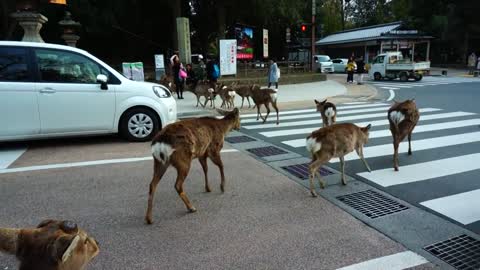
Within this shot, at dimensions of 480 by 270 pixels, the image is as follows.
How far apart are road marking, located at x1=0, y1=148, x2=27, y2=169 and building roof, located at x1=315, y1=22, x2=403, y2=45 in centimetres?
3807

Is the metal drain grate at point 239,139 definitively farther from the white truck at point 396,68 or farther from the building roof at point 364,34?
the building roof at point 364,34

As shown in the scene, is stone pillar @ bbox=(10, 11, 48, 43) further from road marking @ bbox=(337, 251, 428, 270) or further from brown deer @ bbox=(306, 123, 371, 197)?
road marking @ bbox=(337, 251, 428, 270)

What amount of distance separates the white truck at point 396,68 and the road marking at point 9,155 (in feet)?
83.1

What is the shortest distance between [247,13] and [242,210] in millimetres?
26188

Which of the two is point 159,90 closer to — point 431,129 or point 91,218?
point 91,218

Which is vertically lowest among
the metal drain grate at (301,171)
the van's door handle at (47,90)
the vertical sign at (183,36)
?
the metal drain grate at (301,171)

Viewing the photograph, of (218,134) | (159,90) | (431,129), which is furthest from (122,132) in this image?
(431,129)

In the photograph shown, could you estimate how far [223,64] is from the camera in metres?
21.1

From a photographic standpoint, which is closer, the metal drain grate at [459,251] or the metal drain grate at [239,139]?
the metal drain grate at [459,251]

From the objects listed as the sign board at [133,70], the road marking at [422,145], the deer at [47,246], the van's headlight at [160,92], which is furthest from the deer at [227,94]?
the deer at [47,246]

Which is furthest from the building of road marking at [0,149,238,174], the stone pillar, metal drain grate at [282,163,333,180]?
road marking at [0,149,238,174]

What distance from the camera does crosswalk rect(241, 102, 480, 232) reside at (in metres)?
4.77

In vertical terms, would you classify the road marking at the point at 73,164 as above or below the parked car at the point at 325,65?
below

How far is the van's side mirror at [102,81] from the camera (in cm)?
754
